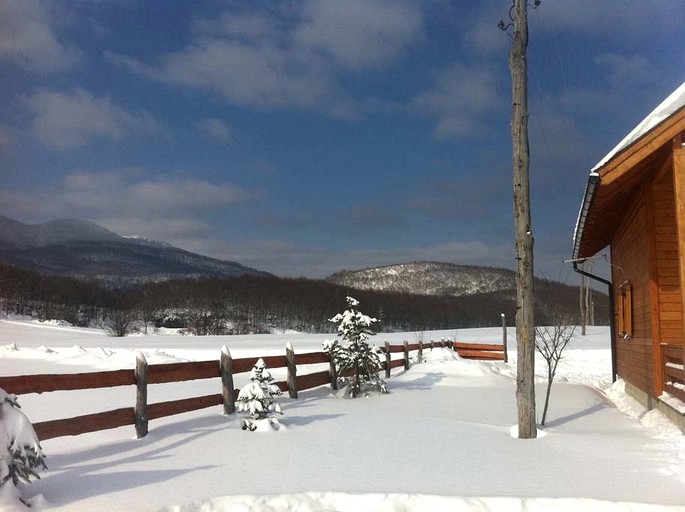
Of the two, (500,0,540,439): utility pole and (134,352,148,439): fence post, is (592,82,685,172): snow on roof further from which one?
(134,352,148,439): fence post

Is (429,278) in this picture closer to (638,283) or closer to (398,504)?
(638,283)

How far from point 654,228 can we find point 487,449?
16.0 ft

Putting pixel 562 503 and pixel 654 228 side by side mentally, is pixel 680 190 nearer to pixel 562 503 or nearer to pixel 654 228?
pixel 654 228

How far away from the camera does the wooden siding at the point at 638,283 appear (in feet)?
34.2

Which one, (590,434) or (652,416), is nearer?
(590,434)

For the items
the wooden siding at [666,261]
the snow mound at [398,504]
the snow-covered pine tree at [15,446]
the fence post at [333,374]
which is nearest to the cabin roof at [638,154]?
the wooden siding at [666,261]

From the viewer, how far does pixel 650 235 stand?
31.9ft

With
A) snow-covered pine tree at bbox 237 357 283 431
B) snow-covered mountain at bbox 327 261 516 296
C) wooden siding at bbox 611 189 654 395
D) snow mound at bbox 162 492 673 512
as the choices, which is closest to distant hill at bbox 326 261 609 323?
snow-covered mountain at bbox 327 261 516 296

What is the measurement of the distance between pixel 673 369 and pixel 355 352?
5690 millimetres

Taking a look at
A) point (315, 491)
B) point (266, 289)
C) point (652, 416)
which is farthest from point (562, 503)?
point (266, 289)

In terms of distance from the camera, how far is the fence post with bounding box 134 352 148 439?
7289mm

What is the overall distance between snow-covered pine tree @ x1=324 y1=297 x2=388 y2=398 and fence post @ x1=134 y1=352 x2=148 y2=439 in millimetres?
5227

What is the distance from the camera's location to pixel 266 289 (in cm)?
11131

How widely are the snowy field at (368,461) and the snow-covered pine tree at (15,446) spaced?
239 millimetres
